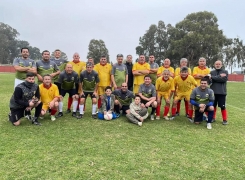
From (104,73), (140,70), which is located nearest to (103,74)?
(104,73)

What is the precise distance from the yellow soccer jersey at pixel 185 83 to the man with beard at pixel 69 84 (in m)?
3.07

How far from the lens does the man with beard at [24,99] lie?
5465 millimetres

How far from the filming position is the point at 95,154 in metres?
3.99

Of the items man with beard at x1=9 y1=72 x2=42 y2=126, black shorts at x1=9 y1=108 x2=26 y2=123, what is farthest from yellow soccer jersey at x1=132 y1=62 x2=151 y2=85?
black shorts at x1=9 y1=108 x2=26 y2=123

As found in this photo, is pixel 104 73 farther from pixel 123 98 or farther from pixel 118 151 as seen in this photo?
pixel 118 151

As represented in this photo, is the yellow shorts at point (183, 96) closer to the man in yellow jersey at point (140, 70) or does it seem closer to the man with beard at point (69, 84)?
the man in yellow jersey at point (140, 70)

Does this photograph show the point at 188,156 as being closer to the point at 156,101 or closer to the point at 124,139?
the point at 124,139

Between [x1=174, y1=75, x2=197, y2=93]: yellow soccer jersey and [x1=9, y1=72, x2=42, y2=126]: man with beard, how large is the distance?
405 cm

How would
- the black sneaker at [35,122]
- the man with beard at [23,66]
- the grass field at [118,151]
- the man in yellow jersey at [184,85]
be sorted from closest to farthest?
the grass field at [118,151] < the black sneaker at [35,122] < the man with beard at [23,66] < the man in yellow jersey at [184,85]

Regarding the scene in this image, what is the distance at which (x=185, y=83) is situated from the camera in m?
6.88

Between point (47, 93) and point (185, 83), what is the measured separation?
402 cm

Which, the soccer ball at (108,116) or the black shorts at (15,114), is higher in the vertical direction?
the black shorts at (15,114)

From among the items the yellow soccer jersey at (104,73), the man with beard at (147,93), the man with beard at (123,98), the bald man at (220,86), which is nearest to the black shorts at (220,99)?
the bald man at (220,86)

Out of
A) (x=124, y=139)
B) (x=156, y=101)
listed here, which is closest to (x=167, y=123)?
(x=156, y=101)
